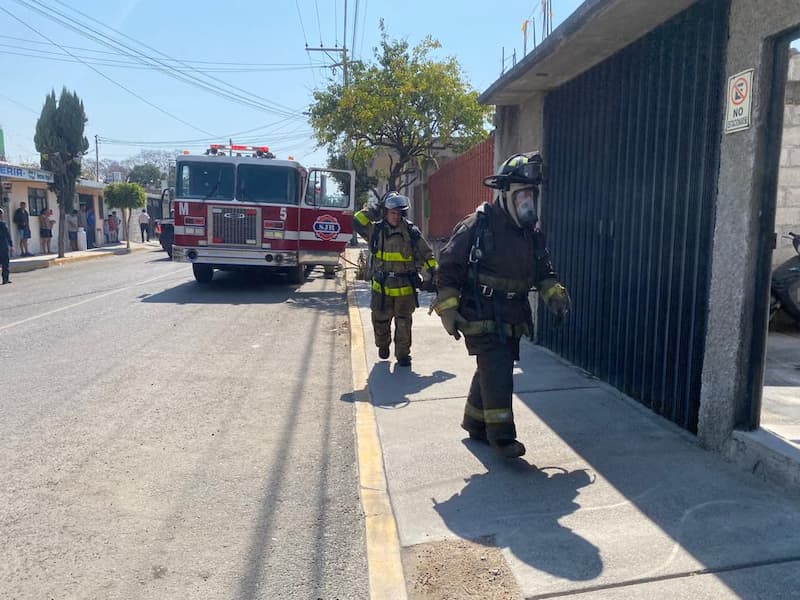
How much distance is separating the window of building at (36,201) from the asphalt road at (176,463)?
15831mm

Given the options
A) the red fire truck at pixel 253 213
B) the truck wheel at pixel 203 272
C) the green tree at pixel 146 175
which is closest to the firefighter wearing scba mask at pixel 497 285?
the red fire truck at pixel 253 213

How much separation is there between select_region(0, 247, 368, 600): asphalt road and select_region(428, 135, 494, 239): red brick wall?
4195mm

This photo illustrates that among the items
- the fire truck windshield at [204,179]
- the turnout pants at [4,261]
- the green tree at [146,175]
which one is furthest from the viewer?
the green tree at [146,175]

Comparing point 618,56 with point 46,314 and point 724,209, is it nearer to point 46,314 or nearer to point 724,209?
point 724,209

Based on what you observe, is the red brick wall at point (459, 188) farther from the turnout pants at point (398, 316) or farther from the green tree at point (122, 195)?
the green tree at point (122, 195)

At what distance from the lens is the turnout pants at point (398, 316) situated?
21.5 feet

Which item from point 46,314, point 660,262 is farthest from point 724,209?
point 46,314

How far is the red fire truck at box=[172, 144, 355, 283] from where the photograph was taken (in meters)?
12.5

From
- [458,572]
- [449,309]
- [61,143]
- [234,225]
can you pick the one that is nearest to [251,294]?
[234,225]

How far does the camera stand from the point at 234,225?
41.0 ft

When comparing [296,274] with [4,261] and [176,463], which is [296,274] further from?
[176,463]

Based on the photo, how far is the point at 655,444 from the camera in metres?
4.14

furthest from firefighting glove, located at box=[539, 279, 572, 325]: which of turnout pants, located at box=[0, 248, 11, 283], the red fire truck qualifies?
turnout pants, located at box=[0, 248, 11, 283]

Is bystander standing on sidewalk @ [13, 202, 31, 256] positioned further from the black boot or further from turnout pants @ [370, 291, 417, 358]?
the black boot
